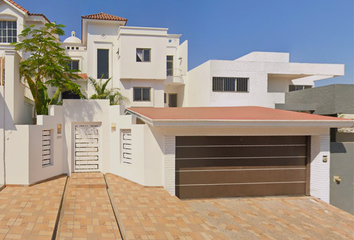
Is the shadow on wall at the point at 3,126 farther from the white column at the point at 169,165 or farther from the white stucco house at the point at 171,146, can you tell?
the white column at the point at 169,165

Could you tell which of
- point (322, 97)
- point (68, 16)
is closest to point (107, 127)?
point (322, 97)

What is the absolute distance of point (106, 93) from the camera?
22828 mm

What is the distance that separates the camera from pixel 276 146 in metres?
13.9

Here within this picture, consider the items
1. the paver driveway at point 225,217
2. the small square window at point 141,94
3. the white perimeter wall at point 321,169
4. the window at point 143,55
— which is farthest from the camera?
the small square window at point 141,94

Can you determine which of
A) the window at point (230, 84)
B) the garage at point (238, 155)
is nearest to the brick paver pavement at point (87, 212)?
the garage at point (238, 155)

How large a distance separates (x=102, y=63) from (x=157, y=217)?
18569 millimetres

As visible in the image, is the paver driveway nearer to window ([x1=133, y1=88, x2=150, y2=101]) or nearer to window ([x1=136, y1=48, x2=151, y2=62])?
window ([x1=133, y1=88, x2=150, y2=101])

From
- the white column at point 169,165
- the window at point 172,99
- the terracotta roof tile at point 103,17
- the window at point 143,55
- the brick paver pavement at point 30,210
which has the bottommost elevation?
the brick paver pavement at point 30,210

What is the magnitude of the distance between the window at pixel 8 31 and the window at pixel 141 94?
36.1 feet

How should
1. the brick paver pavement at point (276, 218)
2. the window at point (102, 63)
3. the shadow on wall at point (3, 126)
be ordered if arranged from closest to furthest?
the brick paver pavement at point (276, 218) → the shadow on wall at point (3, 126) → the window at point (102, 63)

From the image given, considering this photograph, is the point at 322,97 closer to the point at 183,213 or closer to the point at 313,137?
the point at 313,137

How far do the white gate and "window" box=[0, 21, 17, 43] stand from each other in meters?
15.3

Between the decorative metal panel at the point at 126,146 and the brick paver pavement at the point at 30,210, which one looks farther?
the decorative metal panel at the point at 126,146

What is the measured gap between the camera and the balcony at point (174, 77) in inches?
1067
